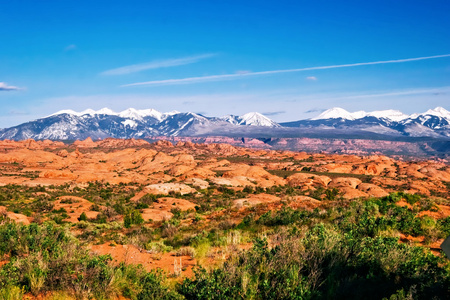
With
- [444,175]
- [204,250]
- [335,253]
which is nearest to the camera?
[335,253]

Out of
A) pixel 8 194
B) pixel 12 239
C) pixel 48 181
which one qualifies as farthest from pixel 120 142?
pixel 12 239

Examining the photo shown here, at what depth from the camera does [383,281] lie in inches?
328

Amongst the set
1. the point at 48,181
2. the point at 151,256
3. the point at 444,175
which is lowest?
the point at 444,175

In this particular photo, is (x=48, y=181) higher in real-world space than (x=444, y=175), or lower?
higher

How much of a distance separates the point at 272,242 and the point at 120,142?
196 meters

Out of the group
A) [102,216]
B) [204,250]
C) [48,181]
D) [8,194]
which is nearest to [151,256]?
[204,250]

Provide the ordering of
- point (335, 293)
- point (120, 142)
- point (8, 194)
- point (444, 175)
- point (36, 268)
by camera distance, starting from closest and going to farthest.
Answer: point (335, 293) < point (36, 268) < point (8, 194) < point (444, 175) < point (120, 142)

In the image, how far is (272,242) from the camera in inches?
473

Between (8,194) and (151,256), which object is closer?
(151,256)

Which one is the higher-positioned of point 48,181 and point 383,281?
point 383,281

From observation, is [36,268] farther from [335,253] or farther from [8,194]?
[8,194]

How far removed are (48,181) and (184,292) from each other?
6168 centimetres

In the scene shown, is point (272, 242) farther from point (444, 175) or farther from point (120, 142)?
point (120, 142)

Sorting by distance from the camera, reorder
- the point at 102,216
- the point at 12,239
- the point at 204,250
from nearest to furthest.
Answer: the point at 12,239, the point at 204,250, the point at 102,216
